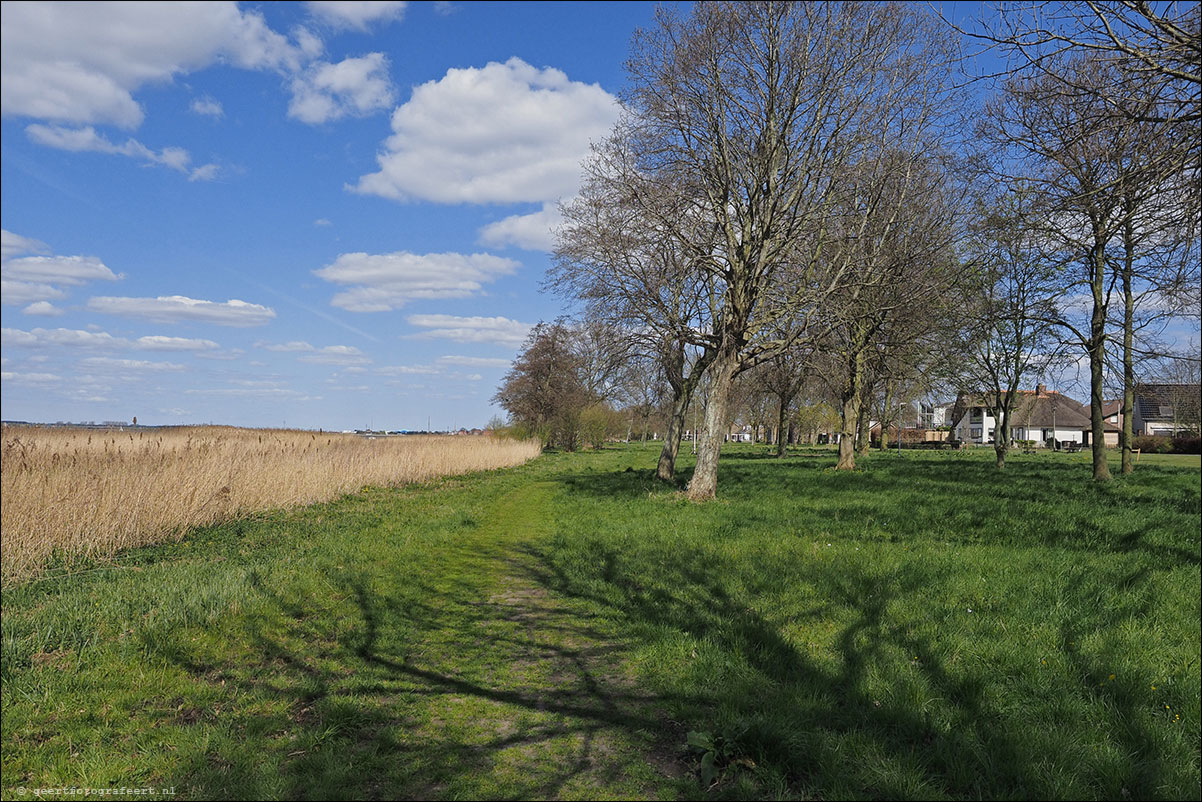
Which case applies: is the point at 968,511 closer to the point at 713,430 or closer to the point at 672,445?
the point at 713,430

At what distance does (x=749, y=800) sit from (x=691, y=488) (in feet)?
39.4

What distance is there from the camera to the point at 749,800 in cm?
359

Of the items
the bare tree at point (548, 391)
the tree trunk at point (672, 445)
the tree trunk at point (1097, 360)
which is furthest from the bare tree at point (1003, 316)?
the bare tree at point (548, 391)

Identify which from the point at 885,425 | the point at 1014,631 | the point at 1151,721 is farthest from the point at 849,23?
the point at 885,425

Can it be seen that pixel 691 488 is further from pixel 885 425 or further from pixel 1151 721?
pixel 885 425

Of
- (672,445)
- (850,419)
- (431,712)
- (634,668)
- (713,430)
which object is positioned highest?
(850,419)

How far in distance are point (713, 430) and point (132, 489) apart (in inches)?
454

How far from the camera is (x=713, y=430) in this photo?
15883 mm

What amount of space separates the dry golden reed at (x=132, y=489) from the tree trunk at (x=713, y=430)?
927 cm

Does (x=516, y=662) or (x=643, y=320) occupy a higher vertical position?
(x=643, y=320)

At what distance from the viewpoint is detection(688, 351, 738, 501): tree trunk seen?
1543 centimetres

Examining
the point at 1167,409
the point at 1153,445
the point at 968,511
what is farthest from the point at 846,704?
the point at 1167,409

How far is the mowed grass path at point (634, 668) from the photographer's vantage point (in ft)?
12.9

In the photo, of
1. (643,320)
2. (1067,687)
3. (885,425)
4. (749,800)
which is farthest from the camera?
(885,425)
